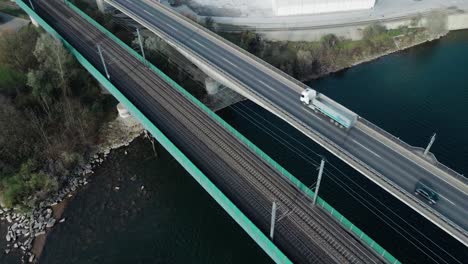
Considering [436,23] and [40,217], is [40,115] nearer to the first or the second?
[40,217]

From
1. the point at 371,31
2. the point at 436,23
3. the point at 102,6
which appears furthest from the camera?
the point at 436,23

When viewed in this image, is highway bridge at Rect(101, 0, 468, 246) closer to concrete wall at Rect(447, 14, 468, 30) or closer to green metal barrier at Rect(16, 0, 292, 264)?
green metal barrier at Rect(16, 0, 292, 264)

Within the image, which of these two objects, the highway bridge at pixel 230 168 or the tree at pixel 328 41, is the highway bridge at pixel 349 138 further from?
the tree at pixel 328 41

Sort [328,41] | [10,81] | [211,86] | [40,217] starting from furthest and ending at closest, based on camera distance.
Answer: [328,41]
[211,86]
[10,81]
[40,217]

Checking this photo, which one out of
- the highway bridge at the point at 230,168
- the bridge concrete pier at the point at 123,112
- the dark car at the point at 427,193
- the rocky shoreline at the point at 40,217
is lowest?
the rocky shoreline at the point at 40,217

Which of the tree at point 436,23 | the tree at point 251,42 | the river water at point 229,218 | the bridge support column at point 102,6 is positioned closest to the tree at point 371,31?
the tree at point 436,23

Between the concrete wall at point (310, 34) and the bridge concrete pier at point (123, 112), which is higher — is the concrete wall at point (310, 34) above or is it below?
above

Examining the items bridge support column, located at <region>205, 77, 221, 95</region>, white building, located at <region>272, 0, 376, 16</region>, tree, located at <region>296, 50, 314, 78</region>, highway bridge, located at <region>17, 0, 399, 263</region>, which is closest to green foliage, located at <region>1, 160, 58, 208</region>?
highway bridge, located at <region>17, 0, 399, 263</region>

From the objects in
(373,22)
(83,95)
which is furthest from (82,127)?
(373,22)

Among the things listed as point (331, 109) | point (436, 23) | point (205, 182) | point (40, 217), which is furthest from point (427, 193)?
point (436, 23)
